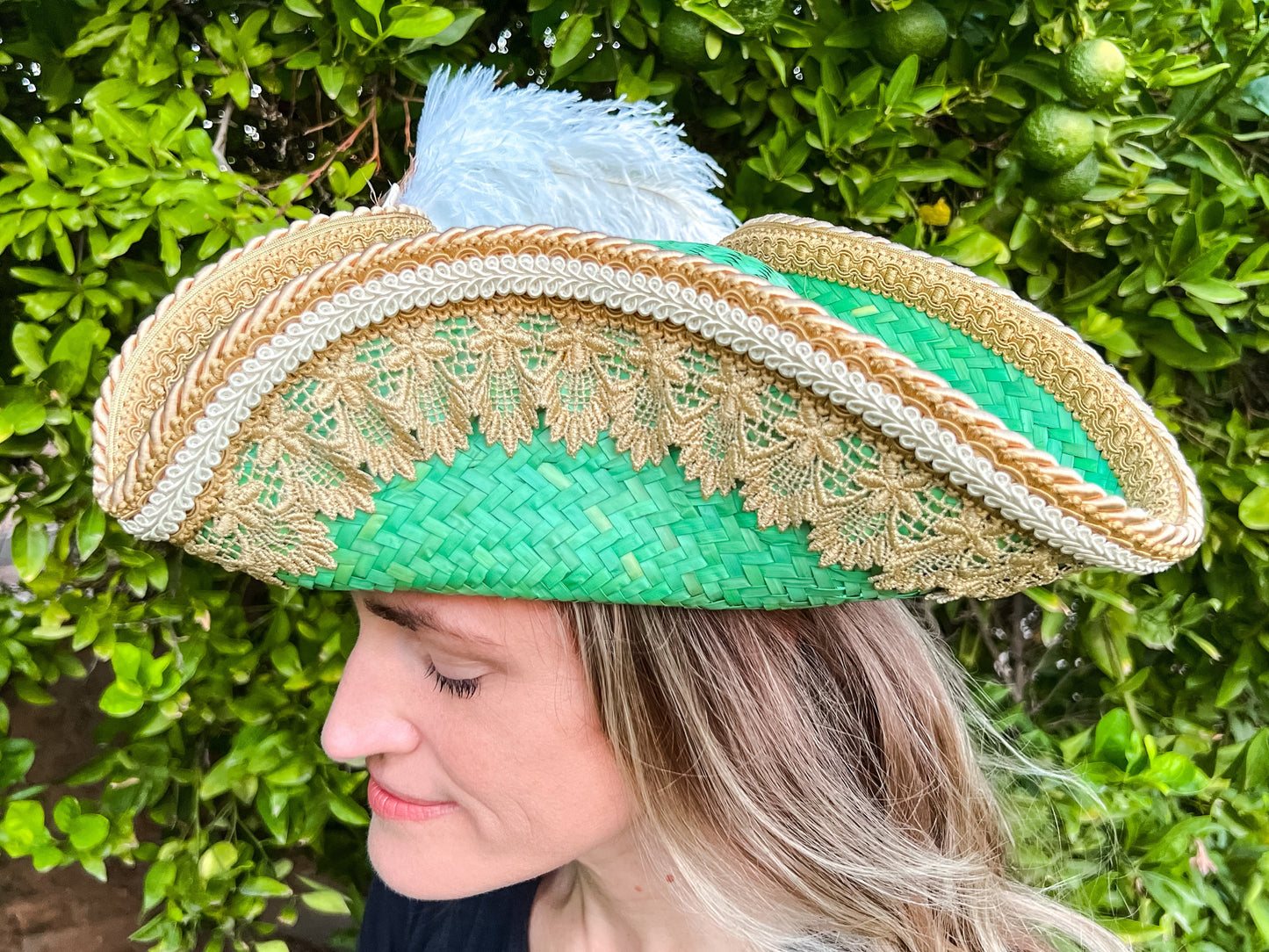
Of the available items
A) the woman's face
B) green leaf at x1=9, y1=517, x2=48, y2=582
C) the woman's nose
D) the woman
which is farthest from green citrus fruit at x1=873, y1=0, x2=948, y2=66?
green leaf at x1=9, y1=517, x2=48, y2=582

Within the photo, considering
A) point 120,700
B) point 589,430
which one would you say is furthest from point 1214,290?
point 120,700

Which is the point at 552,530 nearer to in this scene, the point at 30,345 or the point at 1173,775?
the point at 30,345

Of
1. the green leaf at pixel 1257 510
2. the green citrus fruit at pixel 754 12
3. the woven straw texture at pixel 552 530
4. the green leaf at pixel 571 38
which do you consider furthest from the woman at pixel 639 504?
the green leaf at pixel 1257 510

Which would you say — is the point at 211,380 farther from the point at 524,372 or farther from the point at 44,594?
the point at 44,594

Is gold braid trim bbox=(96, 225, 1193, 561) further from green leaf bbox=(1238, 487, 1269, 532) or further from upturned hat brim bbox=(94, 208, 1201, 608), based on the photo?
green leaf bbox=(1238, 487, 1269, 532)

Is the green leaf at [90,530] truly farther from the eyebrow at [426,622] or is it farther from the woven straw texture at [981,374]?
the woven straw texture at [981,374]

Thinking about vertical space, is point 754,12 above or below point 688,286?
above

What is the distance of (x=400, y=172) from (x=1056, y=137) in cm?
103

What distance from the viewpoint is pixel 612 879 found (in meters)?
1.11

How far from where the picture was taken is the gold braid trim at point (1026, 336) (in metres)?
0.85

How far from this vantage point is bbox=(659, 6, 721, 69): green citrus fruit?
116cm

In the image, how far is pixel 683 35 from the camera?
1156 millimetres

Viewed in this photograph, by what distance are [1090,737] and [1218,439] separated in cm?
60

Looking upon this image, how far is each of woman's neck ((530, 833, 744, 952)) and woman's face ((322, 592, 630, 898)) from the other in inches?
7.0
